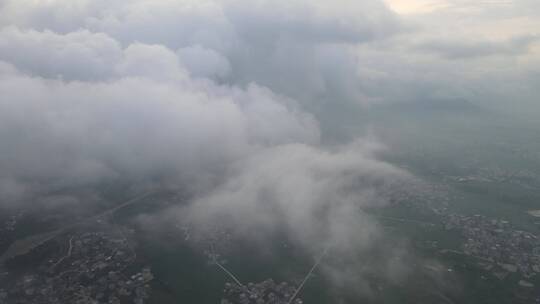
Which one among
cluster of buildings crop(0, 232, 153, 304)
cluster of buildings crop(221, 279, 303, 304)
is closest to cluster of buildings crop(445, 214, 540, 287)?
cluster of buildings crop(221, 279, 303, 304)

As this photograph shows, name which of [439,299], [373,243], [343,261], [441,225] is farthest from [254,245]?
[441,225]

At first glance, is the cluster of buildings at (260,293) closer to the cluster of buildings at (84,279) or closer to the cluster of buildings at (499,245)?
the cluster of buildings at (84,279)

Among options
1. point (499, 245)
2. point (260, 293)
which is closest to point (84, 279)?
point (260, 293)

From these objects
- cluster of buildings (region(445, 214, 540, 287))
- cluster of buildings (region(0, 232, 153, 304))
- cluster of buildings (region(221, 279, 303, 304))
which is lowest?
cluster of buildings (region(445, 214, 540, 287))

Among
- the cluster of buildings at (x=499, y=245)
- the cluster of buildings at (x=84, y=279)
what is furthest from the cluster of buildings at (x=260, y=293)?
the cluster of buildings at (x=499, y=245)

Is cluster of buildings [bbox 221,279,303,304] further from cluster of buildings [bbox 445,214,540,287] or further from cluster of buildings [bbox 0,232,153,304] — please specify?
cluster of buildings [bbox 445,214,540,287]

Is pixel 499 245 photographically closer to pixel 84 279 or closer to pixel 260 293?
pixel 260 293
